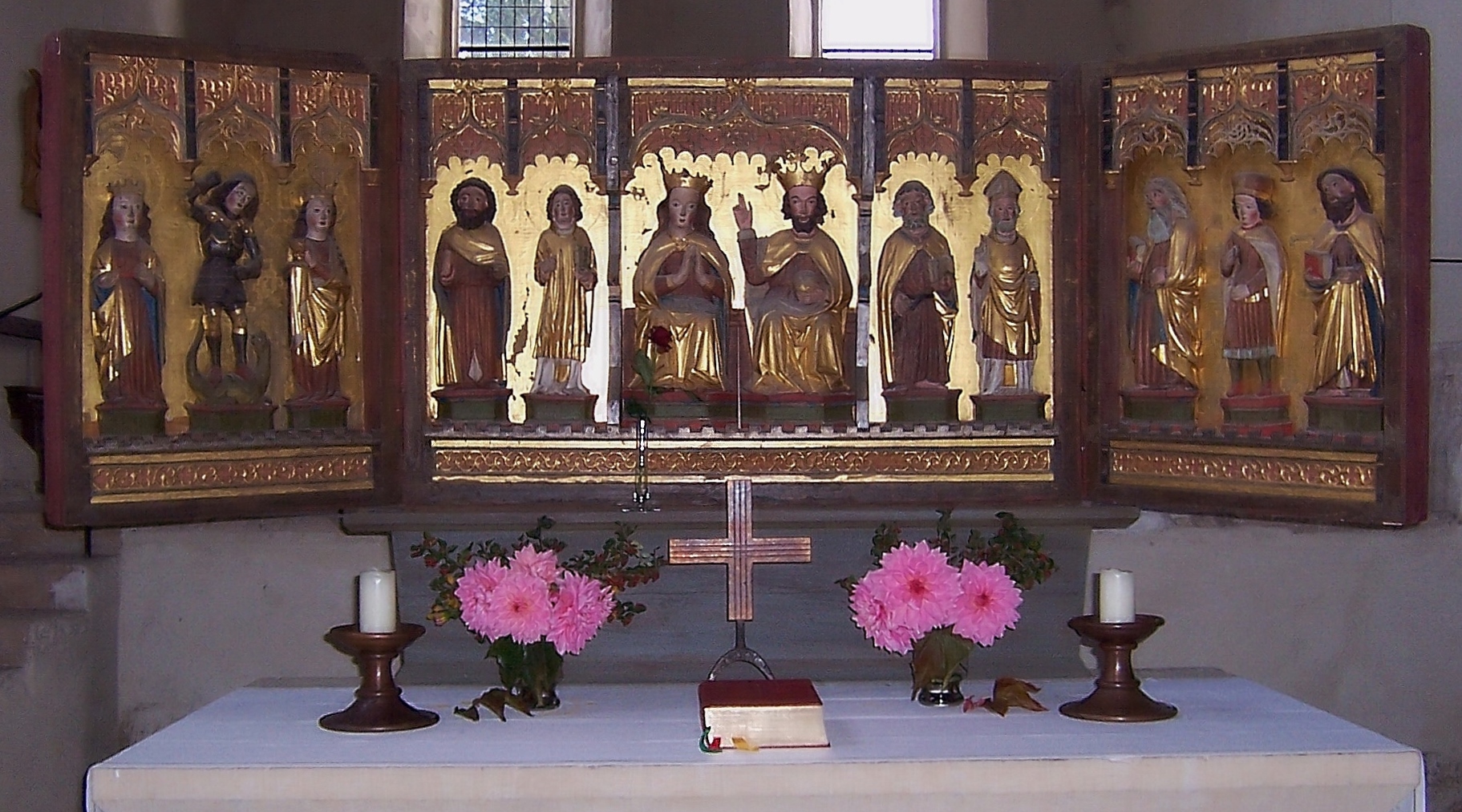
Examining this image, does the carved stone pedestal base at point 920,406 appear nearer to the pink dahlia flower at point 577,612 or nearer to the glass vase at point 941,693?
the glass vase at point 941,693

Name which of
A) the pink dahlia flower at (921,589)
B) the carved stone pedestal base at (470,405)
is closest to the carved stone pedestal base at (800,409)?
the carved stone pedestal base at (470,405)

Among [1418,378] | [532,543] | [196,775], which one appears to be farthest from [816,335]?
[196,775]

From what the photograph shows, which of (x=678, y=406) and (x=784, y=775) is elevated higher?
(x=678, y=406)

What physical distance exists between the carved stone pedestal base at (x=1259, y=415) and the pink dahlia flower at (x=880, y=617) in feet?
6.14

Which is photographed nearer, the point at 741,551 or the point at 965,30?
the point at 741,551

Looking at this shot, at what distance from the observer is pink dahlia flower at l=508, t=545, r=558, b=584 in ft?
16.1

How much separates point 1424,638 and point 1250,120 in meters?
2.49

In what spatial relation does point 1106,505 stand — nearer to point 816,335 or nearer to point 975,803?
point 816,335

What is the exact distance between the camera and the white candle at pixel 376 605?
459cm

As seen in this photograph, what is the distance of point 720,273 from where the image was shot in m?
6.46

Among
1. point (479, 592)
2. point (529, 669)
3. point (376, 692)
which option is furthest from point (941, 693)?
point (376, 692)

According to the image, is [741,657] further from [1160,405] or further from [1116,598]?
[1160,405]

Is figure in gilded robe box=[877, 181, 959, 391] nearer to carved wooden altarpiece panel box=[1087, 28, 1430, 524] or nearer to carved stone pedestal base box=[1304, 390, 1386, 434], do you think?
carved wooden altarpiece panel box=[1087, 28, 1430, 524]

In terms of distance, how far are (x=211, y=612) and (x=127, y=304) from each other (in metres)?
1.72
